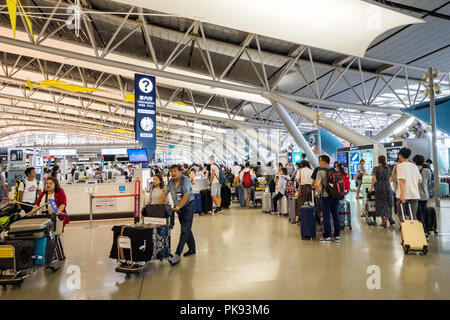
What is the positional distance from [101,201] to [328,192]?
692cm

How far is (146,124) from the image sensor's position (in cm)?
1077

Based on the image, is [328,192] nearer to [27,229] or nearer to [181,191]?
[181,191]

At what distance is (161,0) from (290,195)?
591 centimetres

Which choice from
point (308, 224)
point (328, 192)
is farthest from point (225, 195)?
point (328, 192)

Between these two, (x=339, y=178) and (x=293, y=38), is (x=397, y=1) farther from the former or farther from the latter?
(x=339, y=178)

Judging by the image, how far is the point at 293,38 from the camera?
7.46 m

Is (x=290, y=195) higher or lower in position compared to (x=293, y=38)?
lower

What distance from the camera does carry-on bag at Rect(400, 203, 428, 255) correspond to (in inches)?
184

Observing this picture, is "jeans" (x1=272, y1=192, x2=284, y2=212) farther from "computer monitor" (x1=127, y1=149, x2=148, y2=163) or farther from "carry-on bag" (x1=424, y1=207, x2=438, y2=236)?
"computer monitor" (x1=127, y1=149, x2=148, y2=163)

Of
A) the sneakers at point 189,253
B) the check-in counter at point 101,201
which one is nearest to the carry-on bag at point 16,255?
the sneakers at point 189,253

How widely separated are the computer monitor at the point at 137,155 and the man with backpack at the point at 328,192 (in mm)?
6689

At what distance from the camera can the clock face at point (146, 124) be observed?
1061cm

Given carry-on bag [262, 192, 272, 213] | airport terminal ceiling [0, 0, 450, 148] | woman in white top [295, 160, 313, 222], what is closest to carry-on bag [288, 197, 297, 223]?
woman in white top [295, 160, 313, 222]
